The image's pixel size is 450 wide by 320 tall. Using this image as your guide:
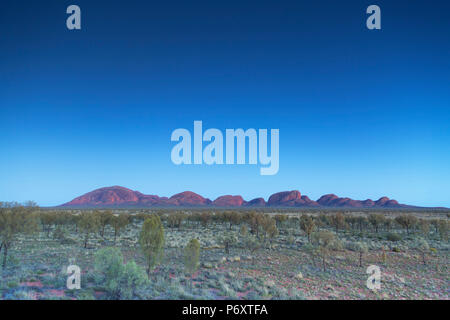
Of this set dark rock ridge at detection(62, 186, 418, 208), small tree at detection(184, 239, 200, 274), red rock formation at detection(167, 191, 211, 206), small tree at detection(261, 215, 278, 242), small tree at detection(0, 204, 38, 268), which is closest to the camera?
small tree at detection(184, 239, 200, 274)

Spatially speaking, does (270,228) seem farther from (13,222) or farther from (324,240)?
(13,222)

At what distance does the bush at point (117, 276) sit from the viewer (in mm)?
8930

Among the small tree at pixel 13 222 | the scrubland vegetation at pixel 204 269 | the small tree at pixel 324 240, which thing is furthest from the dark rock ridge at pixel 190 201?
the small tree at pixel 13 222

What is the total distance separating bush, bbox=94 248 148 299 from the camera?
8930 millimetres

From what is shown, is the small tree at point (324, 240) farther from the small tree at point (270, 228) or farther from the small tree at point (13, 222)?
the small tree at point (13, 222)

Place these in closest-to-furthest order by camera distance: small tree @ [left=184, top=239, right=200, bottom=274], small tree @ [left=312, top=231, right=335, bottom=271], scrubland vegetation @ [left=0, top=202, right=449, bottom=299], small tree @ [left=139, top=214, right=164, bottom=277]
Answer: scrubland vegetation @ [left=0, top=202, right=449, bottom=299] → small tree @ [left=139, top=214, right=164, bottom=277] → small tree @ [left=184, top=239, right=200, bottom=274] → small tree @ [left=312, top=231, right=335, bottom=271]

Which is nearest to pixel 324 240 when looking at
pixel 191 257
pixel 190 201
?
pixel 191 257

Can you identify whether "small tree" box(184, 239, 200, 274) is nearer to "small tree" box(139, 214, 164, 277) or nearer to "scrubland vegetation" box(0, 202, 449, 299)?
"scrubland vegetation" box(0, 202, 449, 299)

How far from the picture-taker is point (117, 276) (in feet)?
31.7

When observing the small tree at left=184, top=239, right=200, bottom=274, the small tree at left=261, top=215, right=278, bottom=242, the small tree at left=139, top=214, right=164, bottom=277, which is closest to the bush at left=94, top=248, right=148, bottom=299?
the small tree at left=139, top=214, right=164, bottom=277

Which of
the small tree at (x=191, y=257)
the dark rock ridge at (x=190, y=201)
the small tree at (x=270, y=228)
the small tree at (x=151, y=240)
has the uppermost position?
the small tree at (x=151, y=240)
